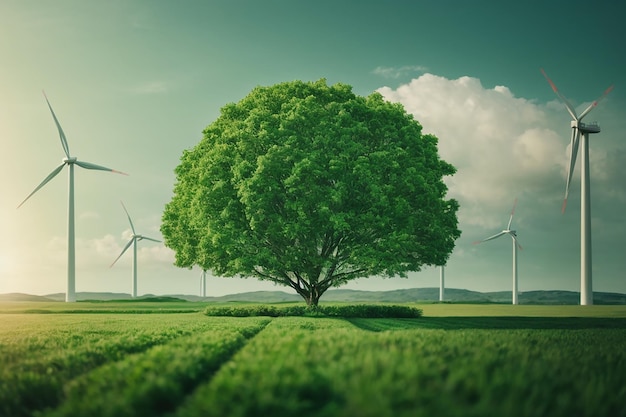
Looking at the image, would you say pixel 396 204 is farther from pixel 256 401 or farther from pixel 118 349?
pixel 256 401

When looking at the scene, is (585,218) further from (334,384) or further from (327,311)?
(334,384)

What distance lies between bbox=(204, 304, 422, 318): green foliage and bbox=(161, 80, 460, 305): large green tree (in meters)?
2.79

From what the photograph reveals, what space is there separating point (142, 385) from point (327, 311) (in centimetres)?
3554

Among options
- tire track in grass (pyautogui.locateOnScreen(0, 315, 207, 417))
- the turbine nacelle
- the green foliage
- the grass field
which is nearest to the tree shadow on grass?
the green foliage

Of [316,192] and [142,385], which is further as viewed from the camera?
[316,192]

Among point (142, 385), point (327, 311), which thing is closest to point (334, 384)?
point (142, 385)

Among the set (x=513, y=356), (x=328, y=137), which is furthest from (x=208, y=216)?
(x=513, y=356)

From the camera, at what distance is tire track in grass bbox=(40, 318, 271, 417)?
8727mm

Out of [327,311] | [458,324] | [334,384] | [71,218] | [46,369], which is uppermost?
[71,218]

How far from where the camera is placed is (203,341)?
16484 mm

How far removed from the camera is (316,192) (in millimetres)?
42281

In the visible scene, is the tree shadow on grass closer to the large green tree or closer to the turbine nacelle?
the large green tree

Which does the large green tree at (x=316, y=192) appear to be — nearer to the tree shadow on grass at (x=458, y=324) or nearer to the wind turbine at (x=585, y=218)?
the tree shadow on grass at (x=458, y=324)

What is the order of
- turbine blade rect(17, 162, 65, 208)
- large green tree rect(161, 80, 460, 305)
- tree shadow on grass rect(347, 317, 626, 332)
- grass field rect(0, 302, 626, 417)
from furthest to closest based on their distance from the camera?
turbine blade rect(17, 162, 65, 208) → large green tree rect(161, 80, 460, 305) → tree shadow on grass rect(347, 317, 626, 332) → grass field rect(0, 302, 626, 417)
